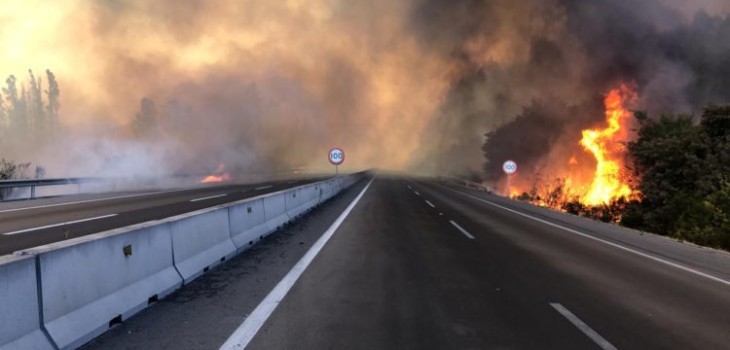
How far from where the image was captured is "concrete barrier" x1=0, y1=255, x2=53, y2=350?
3.25m

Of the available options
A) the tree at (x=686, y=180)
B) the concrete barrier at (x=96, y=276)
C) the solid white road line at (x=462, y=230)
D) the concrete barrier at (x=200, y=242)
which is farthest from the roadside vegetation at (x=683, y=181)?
the concrete barrier at (x=96, y=276)

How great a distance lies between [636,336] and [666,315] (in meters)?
1.06

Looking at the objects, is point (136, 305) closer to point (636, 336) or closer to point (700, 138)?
point (636, 336)

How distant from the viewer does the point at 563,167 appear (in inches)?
1729

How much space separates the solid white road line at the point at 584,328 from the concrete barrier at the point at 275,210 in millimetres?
6950

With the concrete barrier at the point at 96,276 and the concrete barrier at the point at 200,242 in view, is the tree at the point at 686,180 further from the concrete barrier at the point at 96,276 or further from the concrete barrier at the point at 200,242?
the concrete barrier at the point at 96,276

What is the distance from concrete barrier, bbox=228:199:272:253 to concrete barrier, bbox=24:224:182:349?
263cm

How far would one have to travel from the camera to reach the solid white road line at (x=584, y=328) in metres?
4.21

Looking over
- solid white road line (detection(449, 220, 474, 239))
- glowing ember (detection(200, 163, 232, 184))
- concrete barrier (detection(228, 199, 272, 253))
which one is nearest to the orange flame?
solid white road line (detection(449, 220, 474, 239))

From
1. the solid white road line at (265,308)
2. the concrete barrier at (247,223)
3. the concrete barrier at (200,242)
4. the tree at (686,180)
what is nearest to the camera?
the solid white road line at (265,308)

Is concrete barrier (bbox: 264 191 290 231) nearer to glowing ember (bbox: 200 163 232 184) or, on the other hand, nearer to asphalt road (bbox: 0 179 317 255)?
asphalt road (bbox: 0 179 317 255)

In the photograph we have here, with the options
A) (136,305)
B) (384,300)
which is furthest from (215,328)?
(384,300)

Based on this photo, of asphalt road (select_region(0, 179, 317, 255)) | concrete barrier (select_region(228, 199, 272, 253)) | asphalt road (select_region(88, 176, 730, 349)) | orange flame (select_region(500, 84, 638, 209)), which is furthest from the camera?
orange flame (select_region(500, 84, 638, 209))

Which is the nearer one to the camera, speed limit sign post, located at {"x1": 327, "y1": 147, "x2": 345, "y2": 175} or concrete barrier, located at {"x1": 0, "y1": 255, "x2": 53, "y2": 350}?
concrete barrier, located at {"x1": 0, "y1": 255, "x2": 53, "y2": 350}
